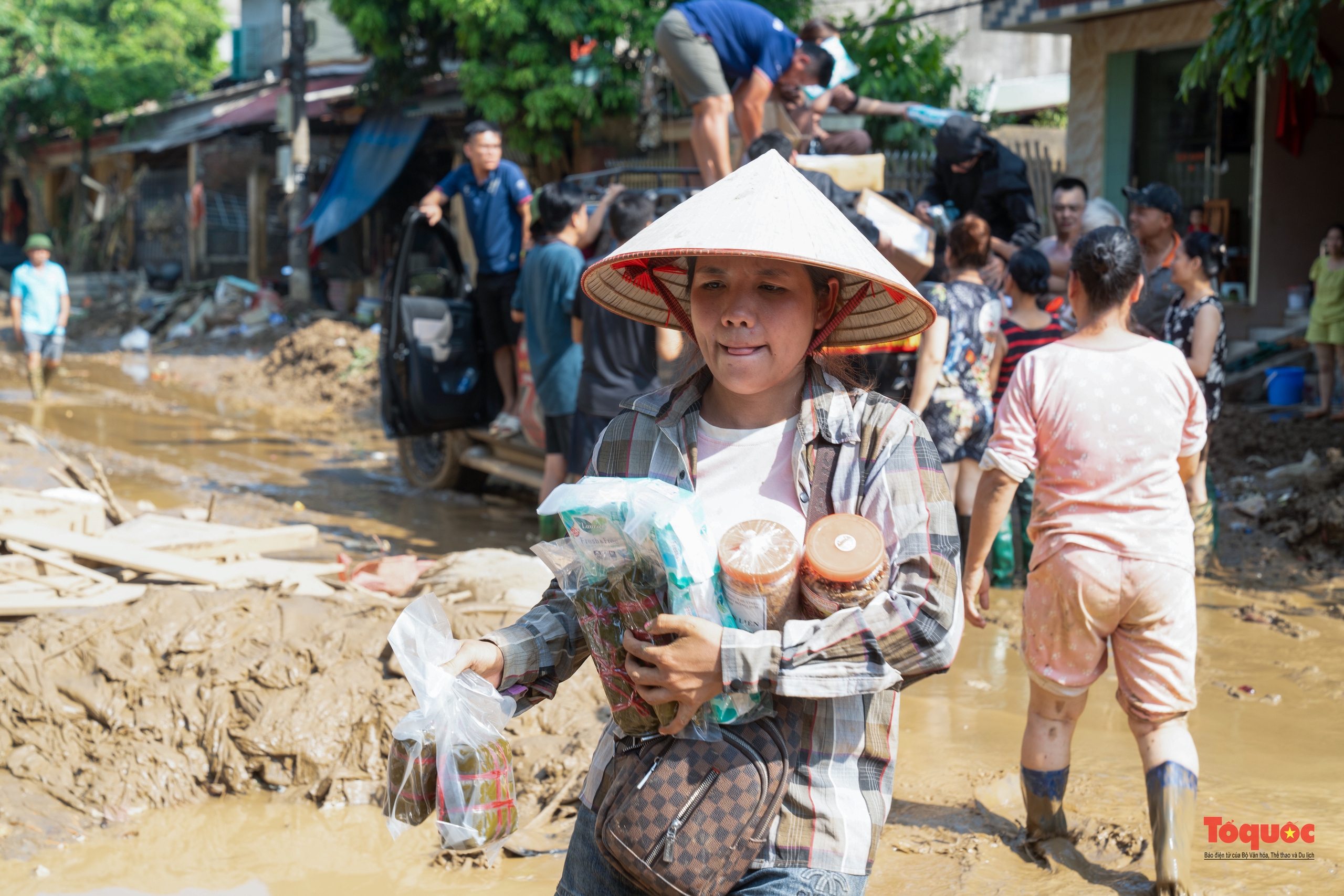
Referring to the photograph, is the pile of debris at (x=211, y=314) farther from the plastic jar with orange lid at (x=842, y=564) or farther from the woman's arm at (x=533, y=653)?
the plastic jar with orange lid at (x=842, y=564)

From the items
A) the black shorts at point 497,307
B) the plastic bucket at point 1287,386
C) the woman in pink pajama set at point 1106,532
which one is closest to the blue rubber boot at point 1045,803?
the woman in pink pajama set at point 1106,532

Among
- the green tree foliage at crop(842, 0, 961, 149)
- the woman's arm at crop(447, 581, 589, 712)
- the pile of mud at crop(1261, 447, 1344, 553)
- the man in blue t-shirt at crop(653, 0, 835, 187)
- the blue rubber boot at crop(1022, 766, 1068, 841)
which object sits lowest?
the blue rubber boot at crop(1022, 766, 1068, 841)

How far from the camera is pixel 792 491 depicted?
1.88 metres

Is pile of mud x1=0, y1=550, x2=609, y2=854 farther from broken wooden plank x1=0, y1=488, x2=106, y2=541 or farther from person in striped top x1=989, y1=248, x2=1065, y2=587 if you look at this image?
person in striped top x1=989, y1=248, x2=1065, y2=587

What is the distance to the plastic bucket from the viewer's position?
932cm

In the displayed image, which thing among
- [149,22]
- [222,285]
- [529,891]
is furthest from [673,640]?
[149,22]

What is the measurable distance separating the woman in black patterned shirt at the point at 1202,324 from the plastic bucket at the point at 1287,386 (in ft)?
15.3

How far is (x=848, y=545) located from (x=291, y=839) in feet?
8.94

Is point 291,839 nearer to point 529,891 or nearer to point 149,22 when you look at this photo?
point 529,891

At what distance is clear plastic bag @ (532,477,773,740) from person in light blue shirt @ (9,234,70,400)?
12.8 m

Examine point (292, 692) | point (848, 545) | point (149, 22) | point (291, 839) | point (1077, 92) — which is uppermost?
point (149, 22)

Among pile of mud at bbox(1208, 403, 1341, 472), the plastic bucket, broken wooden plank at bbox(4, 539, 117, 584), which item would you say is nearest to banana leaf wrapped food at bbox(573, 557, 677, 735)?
broken wooden plank at bbox(4, 539, 117, 584)

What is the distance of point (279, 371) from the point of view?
1461 centimetres

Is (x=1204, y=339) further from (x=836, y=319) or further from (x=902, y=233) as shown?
(x=836, y=319)
